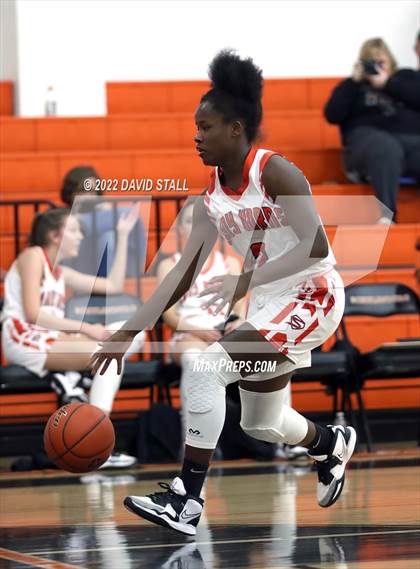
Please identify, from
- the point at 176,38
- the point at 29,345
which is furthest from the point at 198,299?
the point at 176,38

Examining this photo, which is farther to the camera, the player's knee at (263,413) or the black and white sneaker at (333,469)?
the black and white sneaker at (333,469)

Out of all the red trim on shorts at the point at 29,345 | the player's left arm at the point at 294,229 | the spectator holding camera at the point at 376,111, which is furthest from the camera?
the spectator holding camera at the point at 376,111

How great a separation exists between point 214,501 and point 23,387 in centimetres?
197

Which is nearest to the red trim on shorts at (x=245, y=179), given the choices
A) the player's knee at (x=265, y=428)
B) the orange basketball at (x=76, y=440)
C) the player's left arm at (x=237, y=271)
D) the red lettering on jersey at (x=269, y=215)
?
the red lettering on jersey at (x=269, y=215)

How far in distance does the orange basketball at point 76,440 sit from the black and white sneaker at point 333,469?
2.66ft

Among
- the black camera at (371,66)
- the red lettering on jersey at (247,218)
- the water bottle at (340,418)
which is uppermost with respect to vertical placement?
the black camera at (371,66)

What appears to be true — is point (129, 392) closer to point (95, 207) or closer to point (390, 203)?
point (95, 207)

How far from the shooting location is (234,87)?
15.2 ft

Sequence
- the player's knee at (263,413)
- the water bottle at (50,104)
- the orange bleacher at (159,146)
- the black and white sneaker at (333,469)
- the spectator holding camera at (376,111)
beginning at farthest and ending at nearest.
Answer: the water bottle at (50,104) < the spectator holding camera at (376,111) < the orange bleacher at (159,146) < the black and white sneaker at (333,469) < the player's knee at (263,413)

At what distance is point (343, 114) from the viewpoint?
9484mm

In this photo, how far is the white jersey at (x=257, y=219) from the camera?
4570mm

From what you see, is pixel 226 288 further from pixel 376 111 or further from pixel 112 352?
pixel 376 111

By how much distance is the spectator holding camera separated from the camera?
935cm

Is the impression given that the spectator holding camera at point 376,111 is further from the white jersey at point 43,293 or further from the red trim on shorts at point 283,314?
the red trim on shorts at point 283,314
